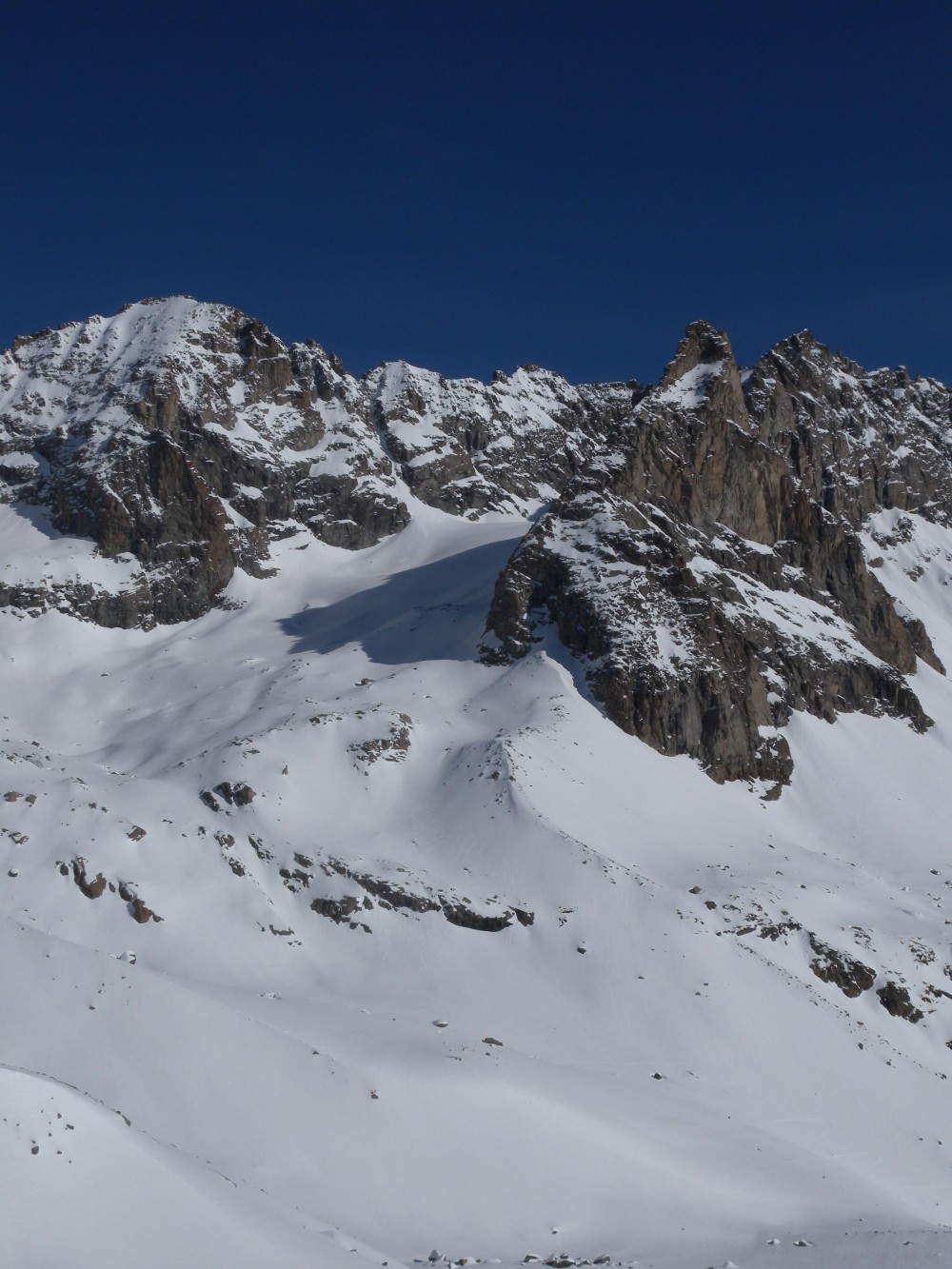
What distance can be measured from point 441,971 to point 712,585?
41.5m

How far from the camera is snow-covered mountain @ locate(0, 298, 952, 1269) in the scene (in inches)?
1069

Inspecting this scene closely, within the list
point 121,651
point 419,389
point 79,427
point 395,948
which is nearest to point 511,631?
point 395,948

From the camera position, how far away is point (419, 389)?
461 ft

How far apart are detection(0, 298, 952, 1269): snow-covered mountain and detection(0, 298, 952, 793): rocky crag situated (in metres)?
0.42

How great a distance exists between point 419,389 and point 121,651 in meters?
63.3

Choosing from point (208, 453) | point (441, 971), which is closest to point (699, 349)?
point (208, 453)

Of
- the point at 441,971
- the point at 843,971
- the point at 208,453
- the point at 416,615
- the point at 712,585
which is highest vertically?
the point at 208,453

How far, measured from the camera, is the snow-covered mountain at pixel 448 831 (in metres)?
27.2

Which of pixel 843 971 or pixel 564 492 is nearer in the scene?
pixel 843 971

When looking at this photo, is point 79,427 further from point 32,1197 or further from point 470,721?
point 32,1197

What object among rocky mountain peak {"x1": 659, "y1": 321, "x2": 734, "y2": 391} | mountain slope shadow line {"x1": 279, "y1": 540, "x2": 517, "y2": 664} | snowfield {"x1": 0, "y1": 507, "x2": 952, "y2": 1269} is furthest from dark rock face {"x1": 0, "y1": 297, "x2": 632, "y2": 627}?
rocky mountain peak {"x1": 659, "y1": 321, "x2": 734, "y2": 391}

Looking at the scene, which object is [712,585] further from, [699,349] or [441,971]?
[441,971]

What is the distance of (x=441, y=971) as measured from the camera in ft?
146

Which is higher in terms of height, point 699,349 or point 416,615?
point 699,349
